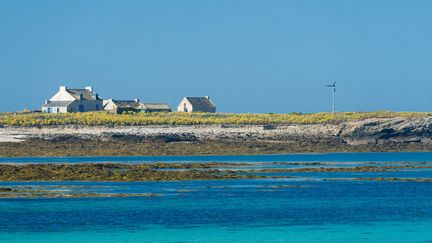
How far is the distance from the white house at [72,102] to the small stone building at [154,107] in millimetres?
4240

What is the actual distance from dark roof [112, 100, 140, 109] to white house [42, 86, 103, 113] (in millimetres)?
1970

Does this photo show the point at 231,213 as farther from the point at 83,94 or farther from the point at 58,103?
the point at 83,94

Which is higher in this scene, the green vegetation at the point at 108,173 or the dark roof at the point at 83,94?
the dark roof at the point at 83,94

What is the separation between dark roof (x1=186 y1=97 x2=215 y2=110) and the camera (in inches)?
4174

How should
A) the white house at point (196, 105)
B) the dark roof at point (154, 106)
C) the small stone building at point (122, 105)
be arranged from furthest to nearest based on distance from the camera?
the white house at point (196, 105) < the dark roof at point (154, 106) < the small stone building at point (122, 105)

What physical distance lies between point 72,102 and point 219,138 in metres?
28.8

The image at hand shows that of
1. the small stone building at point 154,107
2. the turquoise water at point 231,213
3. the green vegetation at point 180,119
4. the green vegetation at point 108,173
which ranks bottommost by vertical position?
the turquoise water at point 231,213

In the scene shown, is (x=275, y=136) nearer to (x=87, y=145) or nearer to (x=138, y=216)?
(x=87, y=145)

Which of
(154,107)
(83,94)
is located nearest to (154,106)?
(154,107)

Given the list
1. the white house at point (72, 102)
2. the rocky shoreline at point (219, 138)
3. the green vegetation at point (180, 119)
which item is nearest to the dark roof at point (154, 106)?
the white house at point (72, 102)

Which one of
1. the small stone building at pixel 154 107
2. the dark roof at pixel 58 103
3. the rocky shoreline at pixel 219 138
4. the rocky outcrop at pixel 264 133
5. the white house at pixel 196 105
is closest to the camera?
the rocky shoreline at pixel 219 138

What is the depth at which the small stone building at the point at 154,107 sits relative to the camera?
338 feet

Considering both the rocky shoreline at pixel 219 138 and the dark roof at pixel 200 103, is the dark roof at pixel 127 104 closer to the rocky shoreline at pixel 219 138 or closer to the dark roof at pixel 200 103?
the dark roof at pixel 200 103

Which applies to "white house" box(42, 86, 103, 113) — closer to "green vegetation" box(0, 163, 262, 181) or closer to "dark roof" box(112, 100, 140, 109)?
"dark roof" box(112, 100, 140, 109)
